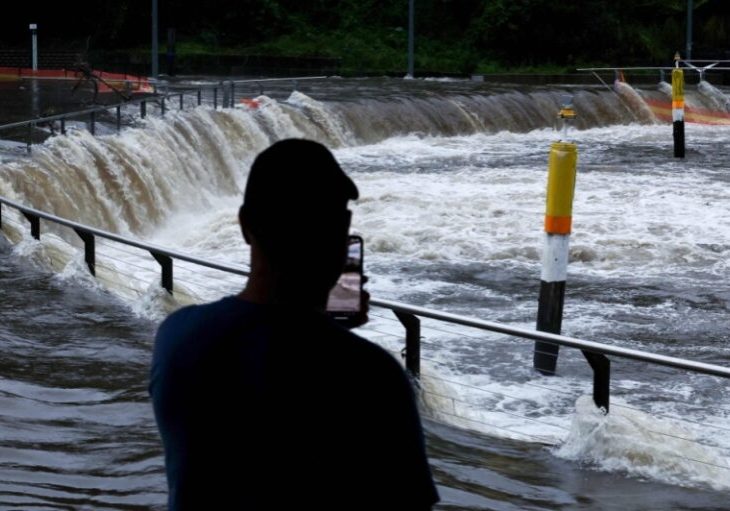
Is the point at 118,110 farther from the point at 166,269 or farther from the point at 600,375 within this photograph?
the point at 600,375

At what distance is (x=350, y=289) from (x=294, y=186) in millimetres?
252

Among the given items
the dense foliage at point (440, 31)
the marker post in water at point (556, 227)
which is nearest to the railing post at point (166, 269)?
the marker post in water at point (556, 227)

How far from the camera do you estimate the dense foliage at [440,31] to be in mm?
51125

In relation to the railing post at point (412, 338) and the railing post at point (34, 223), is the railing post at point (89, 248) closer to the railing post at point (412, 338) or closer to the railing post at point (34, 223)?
the railing post at point (34, 223)

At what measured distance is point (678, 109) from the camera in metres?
27.7

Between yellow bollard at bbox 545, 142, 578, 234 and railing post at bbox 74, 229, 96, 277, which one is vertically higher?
yellow bollard at bbox 545, 142, 578, 234

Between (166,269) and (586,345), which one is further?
(166,269)

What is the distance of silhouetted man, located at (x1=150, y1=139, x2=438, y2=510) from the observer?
8.05 ft

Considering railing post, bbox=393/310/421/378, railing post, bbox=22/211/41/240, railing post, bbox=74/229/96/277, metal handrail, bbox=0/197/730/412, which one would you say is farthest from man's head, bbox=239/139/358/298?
railing post, bbox=22/211/41/240

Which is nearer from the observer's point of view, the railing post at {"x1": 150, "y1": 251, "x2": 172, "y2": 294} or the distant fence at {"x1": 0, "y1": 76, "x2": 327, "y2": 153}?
the railing post at {"x1": 150, "y1": 251, "x2": 172, "y2": 294}

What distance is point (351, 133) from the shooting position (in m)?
30.9

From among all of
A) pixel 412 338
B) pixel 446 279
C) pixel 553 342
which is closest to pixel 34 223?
pixel 412 338

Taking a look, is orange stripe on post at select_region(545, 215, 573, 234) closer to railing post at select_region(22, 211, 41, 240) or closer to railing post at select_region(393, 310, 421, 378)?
railing post at select_region(393, 310, 421, 378)

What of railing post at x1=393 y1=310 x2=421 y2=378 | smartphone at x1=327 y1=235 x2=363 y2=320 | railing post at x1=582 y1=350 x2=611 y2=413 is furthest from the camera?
railing post at x1=393 y1=310 x2=421 y2=378
